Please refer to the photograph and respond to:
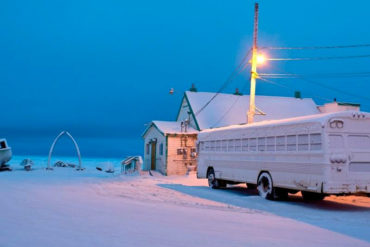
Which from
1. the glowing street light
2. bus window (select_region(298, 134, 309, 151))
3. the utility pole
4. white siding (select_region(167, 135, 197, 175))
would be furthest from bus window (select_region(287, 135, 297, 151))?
white siding (select_region(167, 135, 197, 175))

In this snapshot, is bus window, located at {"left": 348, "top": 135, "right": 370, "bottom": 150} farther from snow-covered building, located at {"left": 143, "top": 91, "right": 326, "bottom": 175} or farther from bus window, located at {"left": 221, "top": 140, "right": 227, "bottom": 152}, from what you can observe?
snow-covered building, located at {"left": 143, "top": 91, "right": 326, "bottom": 175}

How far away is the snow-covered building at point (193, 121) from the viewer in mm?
29625

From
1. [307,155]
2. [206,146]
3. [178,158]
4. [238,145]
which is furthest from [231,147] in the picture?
[178,158]

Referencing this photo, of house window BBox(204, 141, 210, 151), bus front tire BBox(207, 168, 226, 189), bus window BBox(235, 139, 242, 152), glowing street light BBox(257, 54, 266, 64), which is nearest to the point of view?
bus window BBox(235, 139, 242, 152)

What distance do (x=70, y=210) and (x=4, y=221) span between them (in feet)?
6.73

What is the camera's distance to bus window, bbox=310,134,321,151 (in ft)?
41.3

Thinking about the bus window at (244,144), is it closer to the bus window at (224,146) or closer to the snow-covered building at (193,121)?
the bus window at (224,146)

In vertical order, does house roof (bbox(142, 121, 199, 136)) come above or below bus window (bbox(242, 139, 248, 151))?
above

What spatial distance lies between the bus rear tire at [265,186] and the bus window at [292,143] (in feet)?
5.41

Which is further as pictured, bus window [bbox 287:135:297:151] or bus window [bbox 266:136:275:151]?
bus window [bbox 266:136:275:151]

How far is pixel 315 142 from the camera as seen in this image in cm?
1282

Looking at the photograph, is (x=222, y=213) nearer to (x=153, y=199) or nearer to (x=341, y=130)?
(x=153, y=199)

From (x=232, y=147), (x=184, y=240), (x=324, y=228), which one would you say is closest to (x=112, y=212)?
(x=184, y=240)

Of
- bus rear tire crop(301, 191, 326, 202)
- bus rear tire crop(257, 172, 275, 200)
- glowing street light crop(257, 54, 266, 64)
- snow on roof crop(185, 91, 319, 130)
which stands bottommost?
bus rear tire crop(301, 191, 326, 202)
